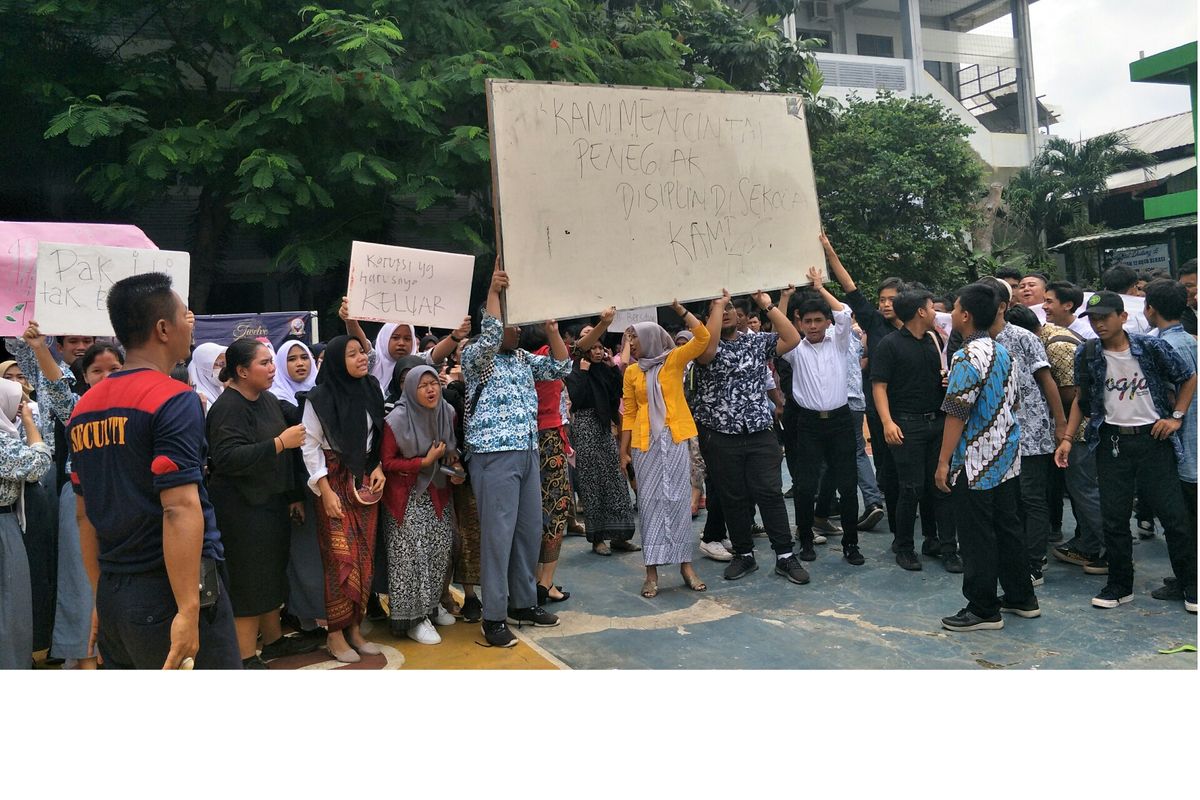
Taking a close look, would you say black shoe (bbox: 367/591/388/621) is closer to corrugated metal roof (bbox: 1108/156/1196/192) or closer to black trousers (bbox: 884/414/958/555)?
black trousers (bbox: 884/414/958/555)

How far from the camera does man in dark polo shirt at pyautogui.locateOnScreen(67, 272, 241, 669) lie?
9.04 ft

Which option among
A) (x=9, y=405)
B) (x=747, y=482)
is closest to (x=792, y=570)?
(x=747, y=482)

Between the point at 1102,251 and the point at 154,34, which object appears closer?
the point at 154,34

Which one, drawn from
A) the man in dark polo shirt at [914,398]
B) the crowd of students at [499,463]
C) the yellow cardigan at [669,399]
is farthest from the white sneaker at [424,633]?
the man in dark polo shirt at [914,398]

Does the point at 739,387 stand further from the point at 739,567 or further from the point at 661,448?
the point at 739,567

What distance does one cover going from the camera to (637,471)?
19.0ft

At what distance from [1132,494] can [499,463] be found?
335cm

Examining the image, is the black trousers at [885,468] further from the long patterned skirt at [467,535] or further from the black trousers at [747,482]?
the long patterned skirt at [467,535]

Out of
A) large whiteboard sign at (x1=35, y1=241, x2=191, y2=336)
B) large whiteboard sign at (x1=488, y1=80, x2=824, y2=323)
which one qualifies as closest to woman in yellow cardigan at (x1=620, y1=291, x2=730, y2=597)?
large whiteboard sign at (x1=488, y1=80, x2=824, y2=323)

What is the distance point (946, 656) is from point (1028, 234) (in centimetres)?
2227

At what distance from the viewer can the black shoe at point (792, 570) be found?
5.77 m

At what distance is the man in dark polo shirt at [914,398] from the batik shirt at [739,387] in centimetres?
73

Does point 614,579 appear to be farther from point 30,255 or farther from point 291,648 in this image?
point 30,255

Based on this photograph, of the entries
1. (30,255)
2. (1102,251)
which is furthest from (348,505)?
(1102,251)
